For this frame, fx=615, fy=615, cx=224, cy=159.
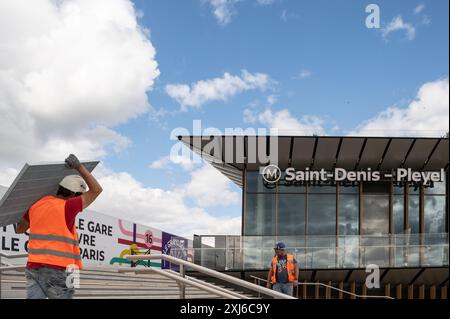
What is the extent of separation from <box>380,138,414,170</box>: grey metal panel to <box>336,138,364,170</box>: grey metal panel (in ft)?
4.26

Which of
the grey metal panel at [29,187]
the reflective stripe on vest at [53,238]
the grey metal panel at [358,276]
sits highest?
the grey metal panel at [29,187]

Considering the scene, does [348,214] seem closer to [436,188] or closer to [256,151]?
[436,188]

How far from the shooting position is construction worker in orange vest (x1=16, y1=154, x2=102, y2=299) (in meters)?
5.25

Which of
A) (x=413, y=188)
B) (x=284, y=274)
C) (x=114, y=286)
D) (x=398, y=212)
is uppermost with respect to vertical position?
(x=413, y=188)

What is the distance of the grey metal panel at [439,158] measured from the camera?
25666mm

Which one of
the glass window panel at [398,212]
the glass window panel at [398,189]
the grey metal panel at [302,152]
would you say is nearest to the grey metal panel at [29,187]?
the grey metal panel at [302,152]

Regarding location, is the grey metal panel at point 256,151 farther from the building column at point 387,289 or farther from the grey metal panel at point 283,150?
the building column at point 387,289

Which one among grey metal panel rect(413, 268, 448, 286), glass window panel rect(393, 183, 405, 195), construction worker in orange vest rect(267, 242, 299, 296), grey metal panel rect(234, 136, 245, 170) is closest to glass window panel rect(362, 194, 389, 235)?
glass window panel rect(393, 183, 405, 195)

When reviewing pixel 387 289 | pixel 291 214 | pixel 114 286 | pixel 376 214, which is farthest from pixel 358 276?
pixel 114 286

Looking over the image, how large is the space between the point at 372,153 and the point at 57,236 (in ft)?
72.4

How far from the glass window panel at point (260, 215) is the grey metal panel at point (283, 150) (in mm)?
1458

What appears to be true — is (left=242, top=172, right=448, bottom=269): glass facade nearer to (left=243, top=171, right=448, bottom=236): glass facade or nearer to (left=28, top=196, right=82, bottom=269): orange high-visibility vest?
(left=243, top=171, right=448, bottom=236): glass facade

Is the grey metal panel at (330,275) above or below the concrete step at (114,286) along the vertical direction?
below

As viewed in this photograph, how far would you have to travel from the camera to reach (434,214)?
2678cm
